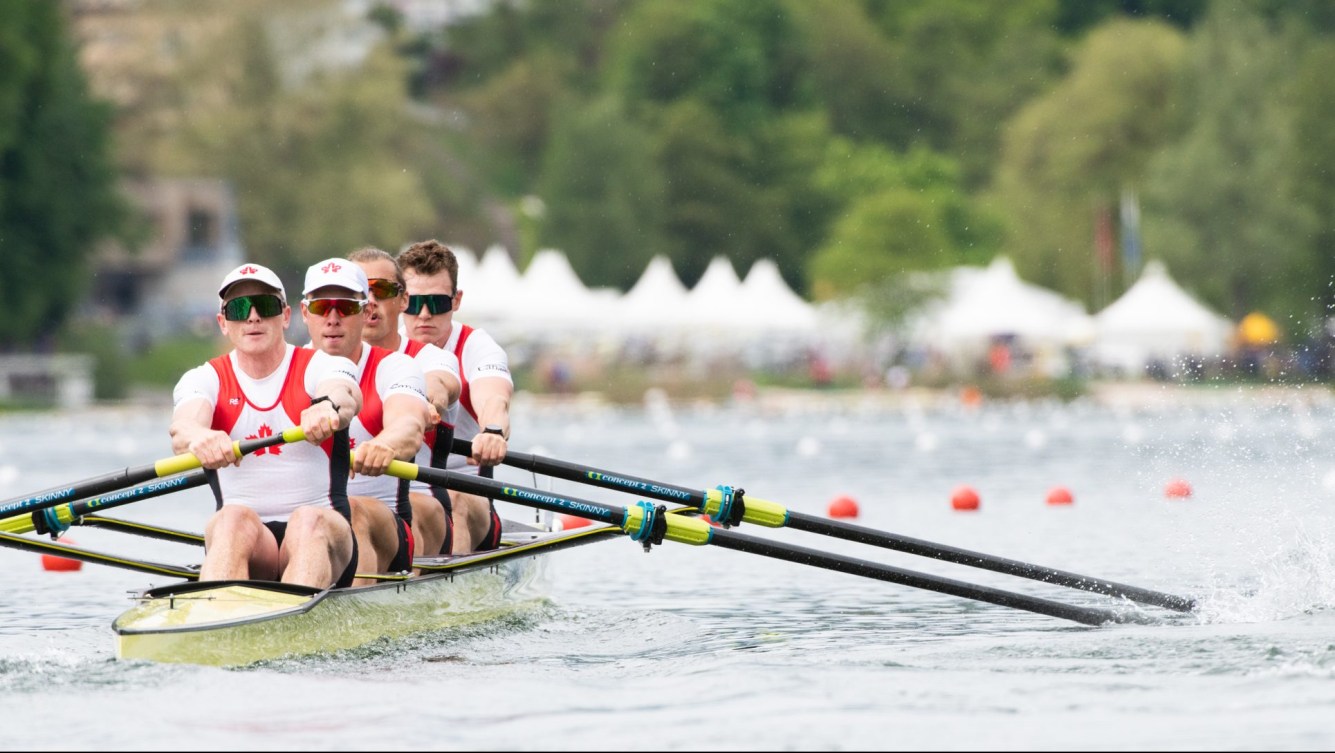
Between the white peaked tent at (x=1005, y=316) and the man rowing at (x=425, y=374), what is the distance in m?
32.2

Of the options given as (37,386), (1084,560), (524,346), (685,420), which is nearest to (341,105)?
(524,346)

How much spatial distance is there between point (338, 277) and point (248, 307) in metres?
0.56

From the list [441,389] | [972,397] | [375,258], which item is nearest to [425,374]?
[441,389]

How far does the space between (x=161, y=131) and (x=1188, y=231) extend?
30.3m

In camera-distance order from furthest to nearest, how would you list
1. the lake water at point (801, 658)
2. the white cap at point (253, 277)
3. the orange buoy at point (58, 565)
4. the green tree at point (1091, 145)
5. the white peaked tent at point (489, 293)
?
the green tree at point (1091, 145) < the white peaked tent at point (489, 293) < the orange buoy at point (58, 565) < the white cap at point (253, 277) < the lake water at point (801, 658)

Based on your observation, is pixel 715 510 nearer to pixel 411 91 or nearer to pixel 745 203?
pixel 745 203

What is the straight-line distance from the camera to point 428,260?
9781 mm

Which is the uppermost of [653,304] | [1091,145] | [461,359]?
[1091,145]

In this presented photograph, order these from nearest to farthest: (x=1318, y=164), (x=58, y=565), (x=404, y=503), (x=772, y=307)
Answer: (x=404, y=503)
(x=58, y=565)
(x=772, y=307)
(x=1318, y=164)

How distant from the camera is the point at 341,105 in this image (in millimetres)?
62250

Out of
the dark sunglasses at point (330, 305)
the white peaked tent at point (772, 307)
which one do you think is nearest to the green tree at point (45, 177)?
the white peaked tent at point (772, 307)

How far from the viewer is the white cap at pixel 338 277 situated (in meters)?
8.59

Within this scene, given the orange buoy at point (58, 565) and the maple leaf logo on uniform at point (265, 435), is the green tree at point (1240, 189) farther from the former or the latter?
the maple leaf logo on uniform at point (265, 435)

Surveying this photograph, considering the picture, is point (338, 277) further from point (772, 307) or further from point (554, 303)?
point (772, 307)
